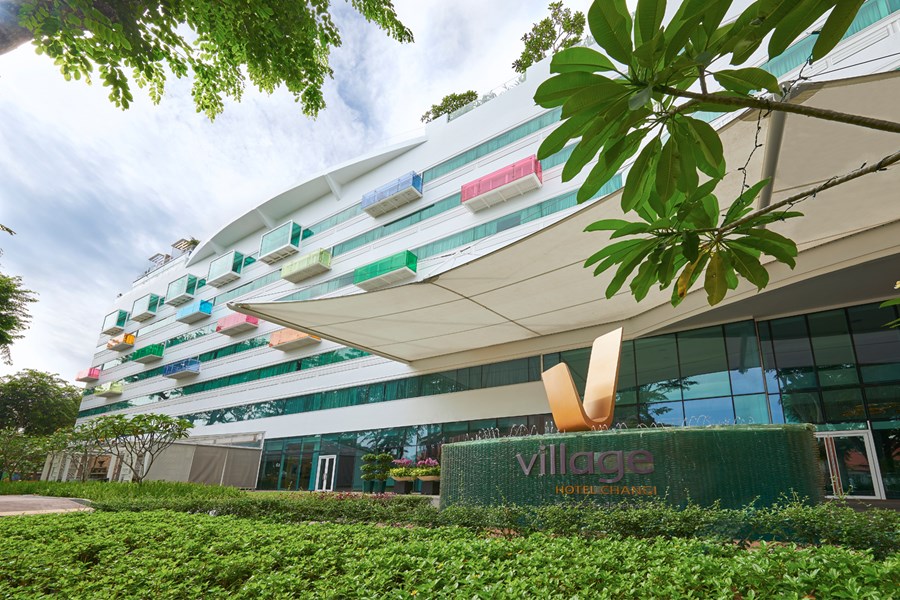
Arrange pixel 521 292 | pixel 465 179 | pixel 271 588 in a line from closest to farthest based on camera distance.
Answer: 1. pixel 271 588
2. pixel 521 292
3. pixel 465 179

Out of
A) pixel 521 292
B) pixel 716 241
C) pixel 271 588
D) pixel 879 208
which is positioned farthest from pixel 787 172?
pixel 271 588

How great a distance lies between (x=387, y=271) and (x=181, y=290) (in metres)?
22.5

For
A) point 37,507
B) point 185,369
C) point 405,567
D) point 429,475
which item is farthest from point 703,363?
point 185,369

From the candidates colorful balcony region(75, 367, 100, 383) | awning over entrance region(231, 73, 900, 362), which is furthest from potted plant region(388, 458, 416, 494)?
colorful balcony region(75, 367, 100, 383)

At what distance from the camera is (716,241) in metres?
2.14

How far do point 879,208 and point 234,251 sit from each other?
31805 millimetres

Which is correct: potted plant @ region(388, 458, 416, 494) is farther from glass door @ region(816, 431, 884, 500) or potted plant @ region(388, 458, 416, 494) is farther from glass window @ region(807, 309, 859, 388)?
glass window @ region(807, 309, 859, 388)

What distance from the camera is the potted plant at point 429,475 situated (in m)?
16.1

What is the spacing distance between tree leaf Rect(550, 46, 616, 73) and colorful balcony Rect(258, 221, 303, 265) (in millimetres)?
27600

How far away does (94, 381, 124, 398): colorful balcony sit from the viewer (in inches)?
1543

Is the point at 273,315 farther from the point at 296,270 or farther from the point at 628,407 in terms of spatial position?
the point at 296,270

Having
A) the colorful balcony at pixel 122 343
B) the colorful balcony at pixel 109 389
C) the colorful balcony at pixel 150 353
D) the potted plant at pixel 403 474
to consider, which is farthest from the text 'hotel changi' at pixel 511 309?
the colorful balcony at pixel 122 343

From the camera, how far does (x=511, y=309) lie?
520 inches

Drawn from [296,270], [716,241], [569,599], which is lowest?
[569,599]
